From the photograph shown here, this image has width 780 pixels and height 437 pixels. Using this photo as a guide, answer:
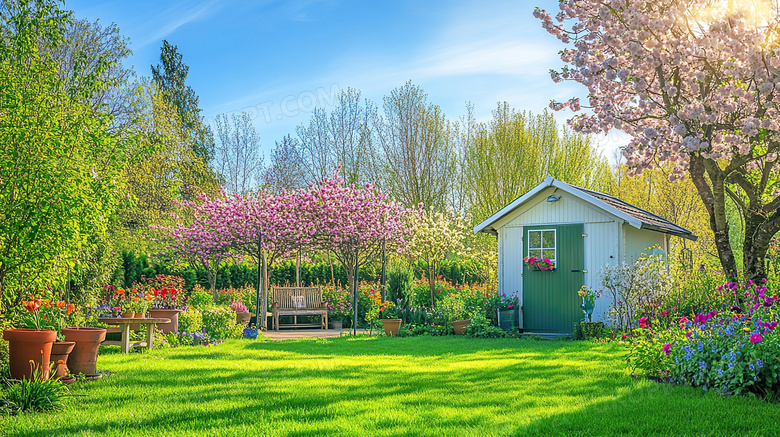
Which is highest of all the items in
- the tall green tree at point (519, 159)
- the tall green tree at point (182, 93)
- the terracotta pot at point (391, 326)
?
the tall green tree at point (182, 93)

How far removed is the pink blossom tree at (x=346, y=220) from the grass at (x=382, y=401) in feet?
18.6

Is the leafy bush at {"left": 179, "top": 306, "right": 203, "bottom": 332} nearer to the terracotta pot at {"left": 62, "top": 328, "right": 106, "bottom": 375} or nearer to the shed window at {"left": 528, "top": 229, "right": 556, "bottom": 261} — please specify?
the terracotta pot at {"left": 62, "top": 328, "right": 106, "bottom": 375}

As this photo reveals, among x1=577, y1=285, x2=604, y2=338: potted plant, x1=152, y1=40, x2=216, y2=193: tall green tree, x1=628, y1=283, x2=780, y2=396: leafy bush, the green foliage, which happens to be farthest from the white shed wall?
x1=152, y1=40, x2=216, y2=193: tall green tree

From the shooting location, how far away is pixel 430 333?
11.3m

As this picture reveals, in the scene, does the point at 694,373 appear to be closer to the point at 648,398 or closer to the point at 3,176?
the point at 648,398

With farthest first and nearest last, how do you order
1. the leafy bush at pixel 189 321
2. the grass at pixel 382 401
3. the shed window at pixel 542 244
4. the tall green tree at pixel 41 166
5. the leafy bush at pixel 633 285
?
the shed window at pixel 542 244 < the leafy bush at pixel 633 285 < the leafy bush at pixel 189 321 < the tall green tree at pixel 41 166 < the grass at pixel 382 401

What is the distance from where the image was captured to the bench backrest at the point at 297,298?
13336mm

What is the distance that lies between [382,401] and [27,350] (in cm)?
299

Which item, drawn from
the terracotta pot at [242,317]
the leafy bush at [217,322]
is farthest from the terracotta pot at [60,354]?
the terracotta pot at [242,317]

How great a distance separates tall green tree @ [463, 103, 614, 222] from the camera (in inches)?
798

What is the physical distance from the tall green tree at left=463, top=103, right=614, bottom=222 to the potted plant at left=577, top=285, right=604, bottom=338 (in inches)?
377

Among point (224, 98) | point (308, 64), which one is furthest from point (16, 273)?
point (224, 98)

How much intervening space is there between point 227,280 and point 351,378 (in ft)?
40.6

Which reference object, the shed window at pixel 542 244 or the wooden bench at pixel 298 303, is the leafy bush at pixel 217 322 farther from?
the shed window at pixel 542 244
